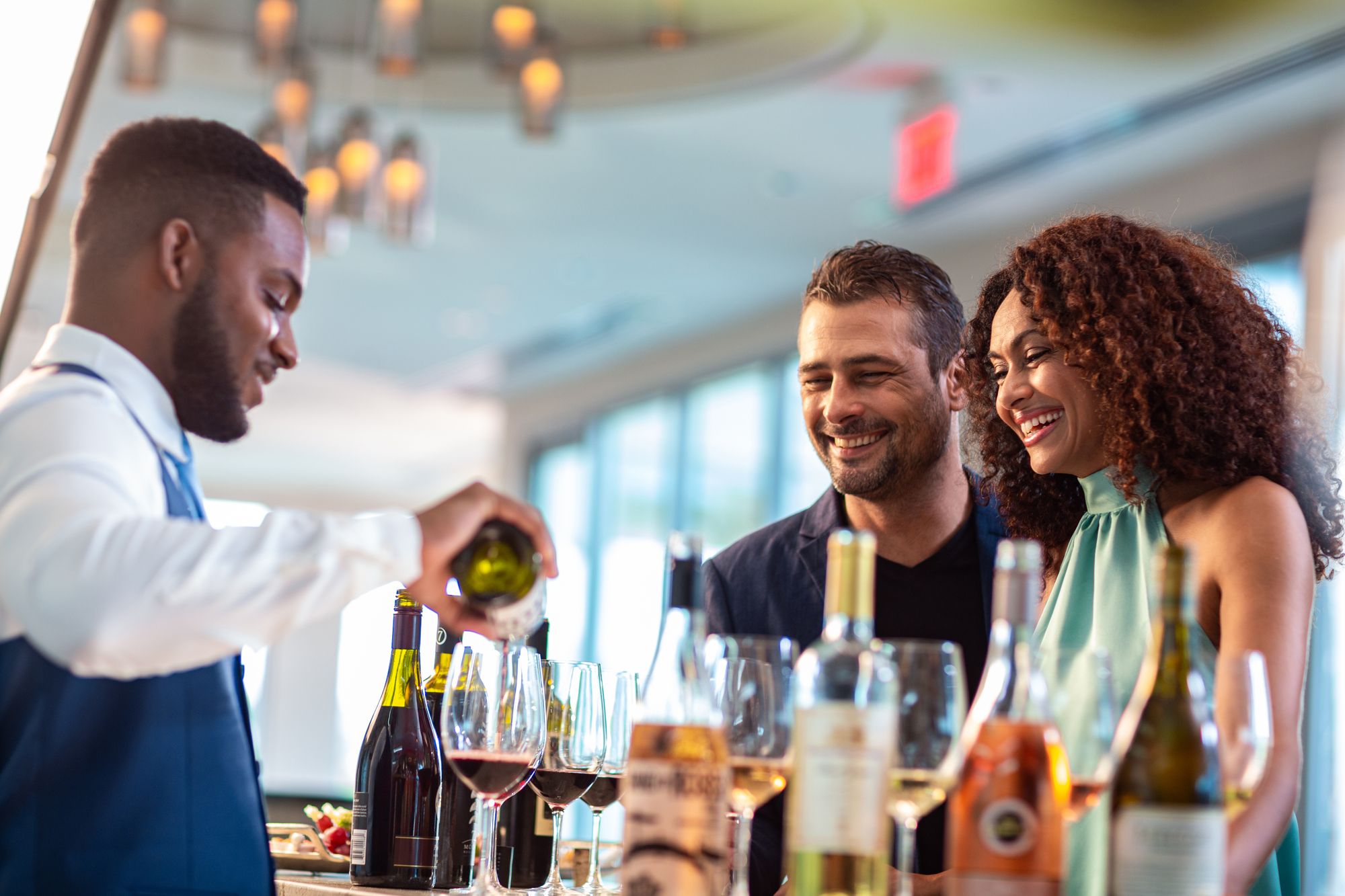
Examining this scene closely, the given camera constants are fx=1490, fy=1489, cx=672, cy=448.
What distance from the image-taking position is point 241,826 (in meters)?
1.37

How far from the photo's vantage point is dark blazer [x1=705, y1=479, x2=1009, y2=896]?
225 cm

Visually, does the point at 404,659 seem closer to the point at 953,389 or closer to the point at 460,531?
the point at 460,531

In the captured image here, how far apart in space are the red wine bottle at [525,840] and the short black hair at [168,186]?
0.59 m

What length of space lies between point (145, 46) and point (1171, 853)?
412 cm

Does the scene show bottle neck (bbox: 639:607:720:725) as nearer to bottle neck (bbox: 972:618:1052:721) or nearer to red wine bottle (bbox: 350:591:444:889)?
bottle neck (bbox: 972:618:1052:721)

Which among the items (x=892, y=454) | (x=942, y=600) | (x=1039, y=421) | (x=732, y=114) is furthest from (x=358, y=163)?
(x=1039, y=421)

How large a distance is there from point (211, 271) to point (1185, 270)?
1.06 m

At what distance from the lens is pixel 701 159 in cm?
633

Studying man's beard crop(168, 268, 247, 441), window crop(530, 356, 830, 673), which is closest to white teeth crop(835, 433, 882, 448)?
man's beard crop(168, 268, 247, 441)

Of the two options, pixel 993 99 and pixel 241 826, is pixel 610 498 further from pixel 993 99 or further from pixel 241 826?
pixel 241 826

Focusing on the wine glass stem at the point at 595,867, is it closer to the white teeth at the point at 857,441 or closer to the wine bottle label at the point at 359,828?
the wine bottle label at the point at 359,828

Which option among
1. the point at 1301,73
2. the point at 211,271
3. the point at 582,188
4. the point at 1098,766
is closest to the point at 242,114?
the point at 582,188

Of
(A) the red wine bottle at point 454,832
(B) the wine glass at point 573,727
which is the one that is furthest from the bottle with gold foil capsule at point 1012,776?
(A) the red wine bottle at point 454,832

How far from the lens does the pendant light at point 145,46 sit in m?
4.31
